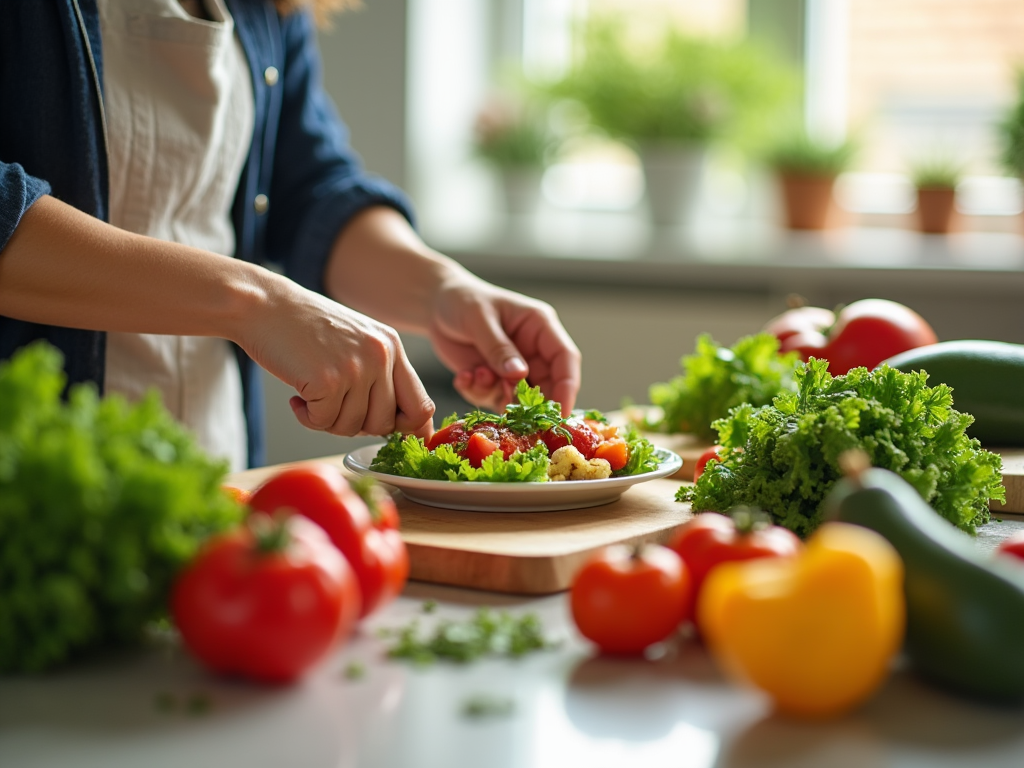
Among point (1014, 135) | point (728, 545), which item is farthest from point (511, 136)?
point (728, 545)

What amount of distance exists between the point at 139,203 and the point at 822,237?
2340 mm

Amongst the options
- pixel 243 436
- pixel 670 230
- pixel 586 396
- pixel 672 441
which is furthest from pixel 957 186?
pixel 243 436

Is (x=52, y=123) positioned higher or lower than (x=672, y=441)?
higher

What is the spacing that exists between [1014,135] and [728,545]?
2564 mm

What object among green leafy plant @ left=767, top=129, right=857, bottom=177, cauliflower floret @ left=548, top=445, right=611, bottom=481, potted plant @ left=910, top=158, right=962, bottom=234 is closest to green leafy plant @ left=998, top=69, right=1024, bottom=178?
potted plant @ left=910, top=158, right=962, bottom=234

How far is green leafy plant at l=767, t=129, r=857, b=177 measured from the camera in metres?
3.46

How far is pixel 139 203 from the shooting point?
1688mm

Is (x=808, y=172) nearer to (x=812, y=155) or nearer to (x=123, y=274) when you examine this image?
(x=812, y=155)

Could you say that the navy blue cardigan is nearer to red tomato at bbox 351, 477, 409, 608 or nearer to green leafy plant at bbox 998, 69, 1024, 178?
red tomato at bbox 351, 477, 409, 608

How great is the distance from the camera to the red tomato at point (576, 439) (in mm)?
1362

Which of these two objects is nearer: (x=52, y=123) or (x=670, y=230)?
(x=52, y=123)

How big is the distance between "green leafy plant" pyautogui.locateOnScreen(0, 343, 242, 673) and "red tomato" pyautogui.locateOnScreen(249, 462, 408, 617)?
88 mm

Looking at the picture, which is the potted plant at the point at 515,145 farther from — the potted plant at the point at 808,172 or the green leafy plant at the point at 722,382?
the green leafy plant at the point at 722,382

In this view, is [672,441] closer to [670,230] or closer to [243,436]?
[243,436]
